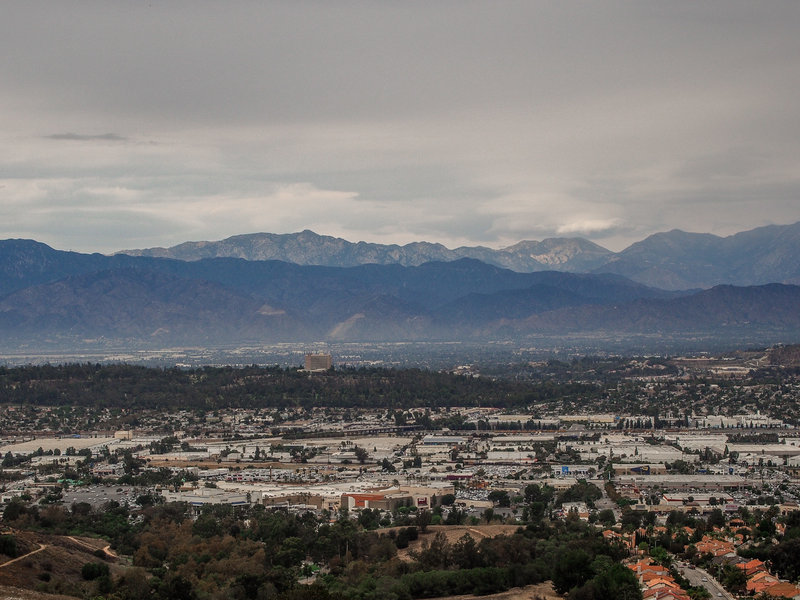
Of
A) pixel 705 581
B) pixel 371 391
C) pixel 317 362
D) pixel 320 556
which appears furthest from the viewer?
pixel 317 362

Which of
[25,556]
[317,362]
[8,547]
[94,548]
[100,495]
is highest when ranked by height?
[317,362]

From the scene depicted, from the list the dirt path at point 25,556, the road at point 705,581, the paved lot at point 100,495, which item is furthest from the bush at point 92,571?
the road at point 705,581

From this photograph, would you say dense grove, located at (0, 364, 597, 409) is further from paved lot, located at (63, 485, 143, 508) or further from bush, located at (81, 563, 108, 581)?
bush, located at (81, 563, 108, 581)

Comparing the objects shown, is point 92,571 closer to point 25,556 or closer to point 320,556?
point 25,556

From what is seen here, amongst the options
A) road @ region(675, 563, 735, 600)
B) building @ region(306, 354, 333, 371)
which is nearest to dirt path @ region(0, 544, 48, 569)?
road @ region(675, 563, 735, 600)

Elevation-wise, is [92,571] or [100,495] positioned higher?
[92,571]

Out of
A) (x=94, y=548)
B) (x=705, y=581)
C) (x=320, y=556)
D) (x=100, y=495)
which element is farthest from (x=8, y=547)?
(x=100, y=495)

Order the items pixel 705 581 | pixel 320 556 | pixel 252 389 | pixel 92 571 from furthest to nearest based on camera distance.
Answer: pixel 252 389
pixel 320 556
pixel 705 581
pixel 92 571

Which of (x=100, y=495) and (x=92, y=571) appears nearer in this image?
(x=92, y=571)
